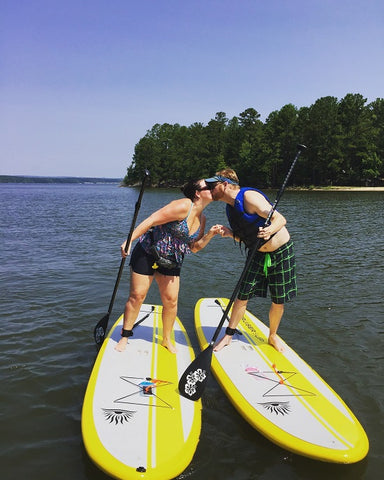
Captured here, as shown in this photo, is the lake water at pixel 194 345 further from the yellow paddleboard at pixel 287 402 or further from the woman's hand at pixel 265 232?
the woman's hand at pixel 265 232

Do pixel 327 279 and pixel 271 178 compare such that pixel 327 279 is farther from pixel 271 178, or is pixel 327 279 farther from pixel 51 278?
pixel 271 178

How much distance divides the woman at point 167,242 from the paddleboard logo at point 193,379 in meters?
0.96

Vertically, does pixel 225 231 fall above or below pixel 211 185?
below

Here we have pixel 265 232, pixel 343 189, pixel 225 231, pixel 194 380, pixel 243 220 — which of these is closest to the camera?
pixel 194 380

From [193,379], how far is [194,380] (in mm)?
16

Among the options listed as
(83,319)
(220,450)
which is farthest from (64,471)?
(83,319)

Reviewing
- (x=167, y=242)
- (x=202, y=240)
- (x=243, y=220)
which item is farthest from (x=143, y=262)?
(x=243, y=220)

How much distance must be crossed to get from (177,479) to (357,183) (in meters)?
70.2

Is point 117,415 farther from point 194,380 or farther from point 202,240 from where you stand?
point 202,240

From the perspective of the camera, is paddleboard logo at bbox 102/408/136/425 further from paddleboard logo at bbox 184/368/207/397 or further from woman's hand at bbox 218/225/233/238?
woman's hand at bbox 218/225/233/238

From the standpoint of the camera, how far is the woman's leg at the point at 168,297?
15.5ft

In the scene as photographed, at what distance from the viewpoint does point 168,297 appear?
4781 millimetres

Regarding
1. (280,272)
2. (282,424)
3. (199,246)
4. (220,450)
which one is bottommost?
(220,450)

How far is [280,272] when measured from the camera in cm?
484
